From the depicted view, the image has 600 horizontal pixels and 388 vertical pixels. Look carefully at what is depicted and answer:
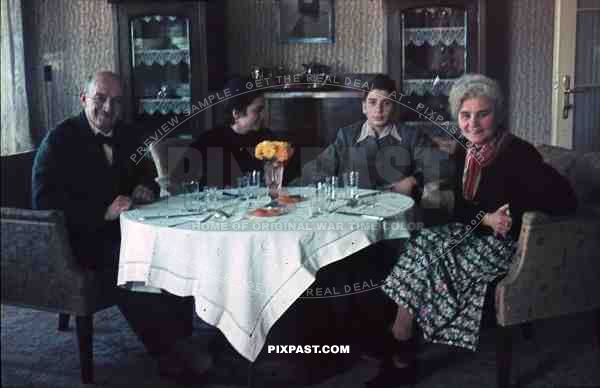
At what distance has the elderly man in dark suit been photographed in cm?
262

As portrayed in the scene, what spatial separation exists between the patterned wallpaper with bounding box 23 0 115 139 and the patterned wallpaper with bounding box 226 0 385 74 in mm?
954

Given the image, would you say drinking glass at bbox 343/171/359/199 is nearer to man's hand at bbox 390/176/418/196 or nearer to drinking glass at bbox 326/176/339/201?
drinking glass at bbox 326/176/339/201

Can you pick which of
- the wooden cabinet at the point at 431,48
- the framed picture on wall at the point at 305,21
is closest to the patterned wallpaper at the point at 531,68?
the wooden cabinet at the point at 431,48

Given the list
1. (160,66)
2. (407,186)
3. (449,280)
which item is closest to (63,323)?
(407,186)

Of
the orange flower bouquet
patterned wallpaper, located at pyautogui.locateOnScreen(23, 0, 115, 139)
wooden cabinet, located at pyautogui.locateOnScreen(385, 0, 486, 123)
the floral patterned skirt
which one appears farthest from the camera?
patterned wallpaper, located at pyautogui.locateOnScreen(23, 0, 115, 139)

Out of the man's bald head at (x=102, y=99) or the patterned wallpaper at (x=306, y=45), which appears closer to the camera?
the man's bald head at (x=102, y=99)

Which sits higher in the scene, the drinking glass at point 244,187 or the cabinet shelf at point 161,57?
the cabinet shelf at point 161,57

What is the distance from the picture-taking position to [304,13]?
4.67 metres

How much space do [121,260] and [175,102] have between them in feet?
7.69

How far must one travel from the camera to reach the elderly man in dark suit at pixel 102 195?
262 cm

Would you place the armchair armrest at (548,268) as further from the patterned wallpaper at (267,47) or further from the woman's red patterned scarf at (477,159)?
the patterned wallpaper at (267,47)

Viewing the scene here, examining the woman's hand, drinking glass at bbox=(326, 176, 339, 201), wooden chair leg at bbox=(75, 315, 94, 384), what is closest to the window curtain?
wooden chair leg at bbox=(75, 315, 94, 384)

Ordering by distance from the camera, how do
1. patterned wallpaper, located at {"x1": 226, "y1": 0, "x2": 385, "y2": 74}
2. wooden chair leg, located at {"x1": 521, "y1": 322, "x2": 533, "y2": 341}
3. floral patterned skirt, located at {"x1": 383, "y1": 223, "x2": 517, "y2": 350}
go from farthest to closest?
patterned wallpaper, located at {"x1": 226, "y1": 0, "x2": 385, "y2": 74} → wooden chair leg, located at {"x1": 521, "y1": 322, "x2": 533, "y2": 341} → floral patterned skirt, located at {"x1": 383, "y1": 223, "x2": 517, "y2": 350}

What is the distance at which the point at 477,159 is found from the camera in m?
2.62
